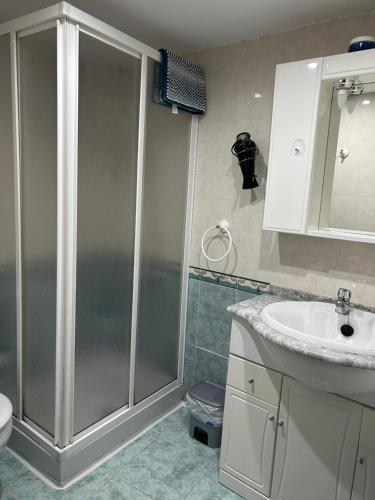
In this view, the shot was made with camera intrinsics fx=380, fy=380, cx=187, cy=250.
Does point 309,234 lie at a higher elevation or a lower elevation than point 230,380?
higher

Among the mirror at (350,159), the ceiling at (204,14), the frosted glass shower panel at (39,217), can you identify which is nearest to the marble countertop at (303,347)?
the mirror at (350,159)

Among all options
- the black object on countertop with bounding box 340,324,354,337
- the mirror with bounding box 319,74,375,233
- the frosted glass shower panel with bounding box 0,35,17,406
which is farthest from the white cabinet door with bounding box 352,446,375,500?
the frosted glass shower panel with bounding box 0,35,17,406

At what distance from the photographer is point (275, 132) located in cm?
184

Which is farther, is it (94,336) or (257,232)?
(257,232)

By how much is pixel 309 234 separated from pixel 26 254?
1381 mm

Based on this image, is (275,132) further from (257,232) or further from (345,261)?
(345,261)

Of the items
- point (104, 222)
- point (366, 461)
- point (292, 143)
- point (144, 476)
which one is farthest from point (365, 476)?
point (104, 222)

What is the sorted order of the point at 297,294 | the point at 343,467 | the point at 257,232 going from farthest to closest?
1. the point at 257,232
2. the point at 297,294
3. the point at 343,467

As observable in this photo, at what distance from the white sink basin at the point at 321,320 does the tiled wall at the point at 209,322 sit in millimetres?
431

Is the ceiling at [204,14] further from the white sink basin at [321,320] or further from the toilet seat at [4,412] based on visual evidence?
the toilet seat at [4,412]

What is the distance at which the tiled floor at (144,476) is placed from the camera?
1817 millimetres

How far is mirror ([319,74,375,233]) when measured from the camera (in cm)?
177

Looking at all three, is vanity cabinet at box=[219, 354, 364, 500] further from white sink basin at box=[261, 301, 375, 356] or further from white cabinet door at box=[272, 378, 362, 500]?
white sink basin at box=[261, 301, 375, 356]

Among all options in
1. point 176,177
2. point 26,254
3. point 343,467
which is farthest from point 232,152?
point 343,467
